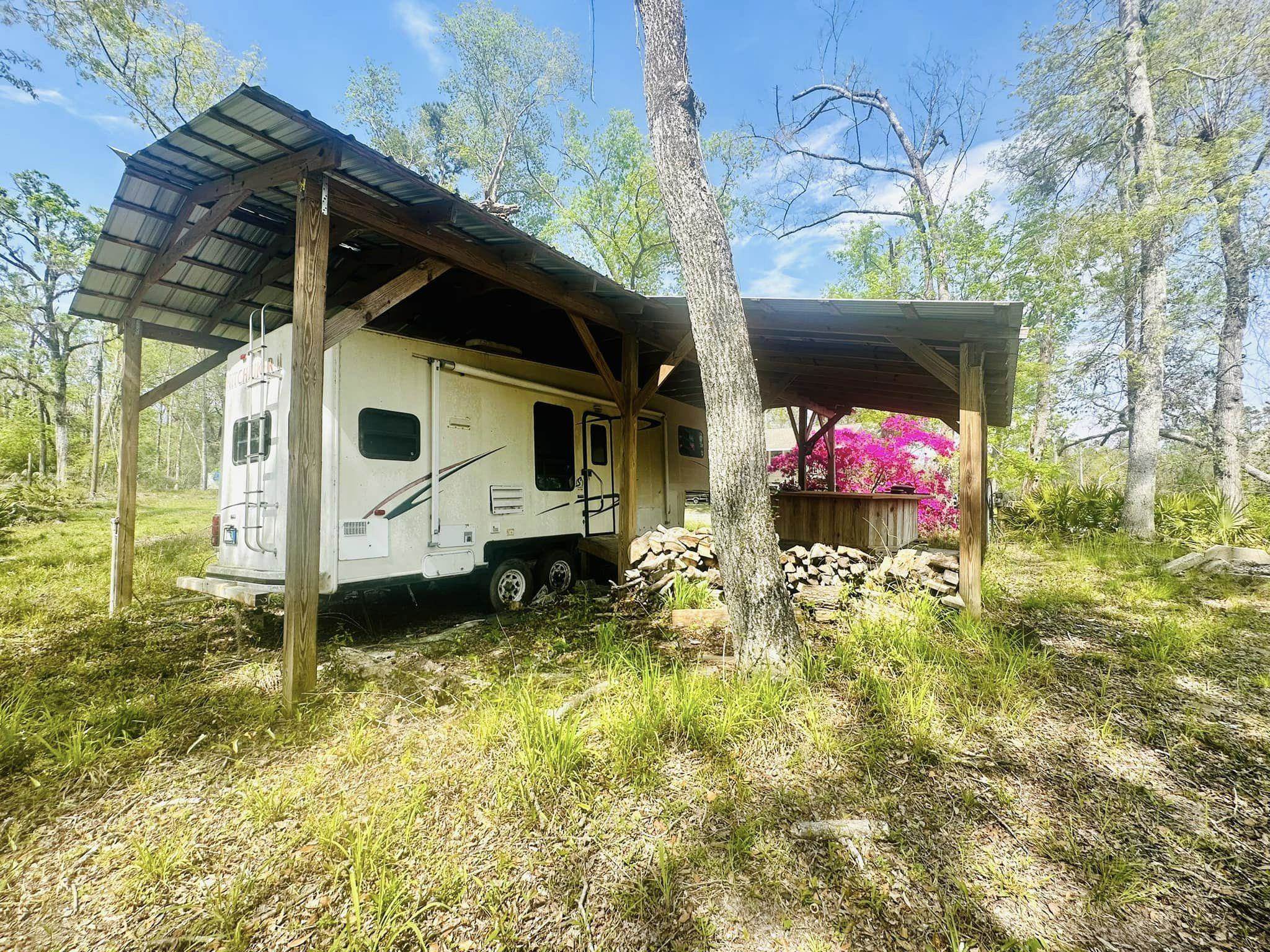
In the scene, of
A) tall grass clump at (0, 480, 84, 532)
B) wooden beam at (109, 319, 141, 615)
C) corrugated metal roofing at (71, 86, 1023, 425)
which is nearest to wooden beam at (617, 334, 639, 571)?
corrugated metal roofing at (71, 86, 1023, 425)

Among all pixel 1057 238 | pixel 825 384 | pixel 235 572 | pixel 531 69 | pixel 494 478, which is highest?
pixel 531 69

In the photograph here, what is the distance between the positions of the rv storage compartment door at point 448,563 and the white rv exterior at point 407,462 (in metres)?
0.01

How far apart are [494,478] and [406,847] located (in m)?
3.74

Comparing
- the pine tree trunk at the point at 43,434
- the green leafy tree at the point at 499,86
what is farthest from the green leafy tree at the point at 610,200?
the pine tree trunk at the point at 43,434

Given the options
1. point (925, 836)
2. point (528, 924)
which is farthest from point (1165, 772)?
point (528, 924)

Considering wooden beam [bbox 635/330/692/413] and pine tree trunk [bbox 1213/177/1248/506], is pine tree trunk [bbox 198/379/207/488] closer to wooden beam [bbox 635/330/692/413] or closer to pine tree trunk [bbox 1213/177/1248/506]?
wooden beam [bbox 635/330/692/413]

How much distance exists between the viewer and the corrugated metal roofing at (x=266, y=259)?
326 cm

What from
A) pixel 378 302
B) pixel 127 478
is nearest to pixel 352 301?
pixel 378 302

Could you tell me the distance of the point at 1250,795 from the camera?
2359 mm

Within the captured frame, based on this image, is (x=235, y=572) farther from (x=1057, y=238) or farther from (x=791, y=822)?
(x=1057, y=238)

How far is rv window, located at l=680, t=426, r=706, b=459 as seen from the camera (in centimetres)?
874

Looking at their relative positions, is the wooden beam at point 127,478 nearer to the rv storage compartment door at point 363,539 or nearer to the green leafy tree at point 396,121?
the rv storage compartment door at point 363,539

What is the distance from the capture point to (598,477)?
6.75 m

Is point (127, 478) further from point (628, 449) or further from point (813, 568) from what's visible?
point (813, 568)
